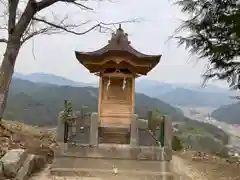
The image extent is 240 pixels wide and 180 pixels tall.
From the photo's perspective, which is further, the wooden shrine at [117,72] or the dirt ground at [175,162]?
the wooden shrine at [117,72]

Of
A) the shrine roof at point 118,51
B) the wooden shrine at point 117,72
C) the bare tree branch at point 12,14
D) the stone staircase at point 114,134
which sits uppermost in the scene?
the bare tree branch at point 12,14

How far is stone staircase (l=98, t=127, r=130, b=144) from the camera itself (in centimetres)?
952

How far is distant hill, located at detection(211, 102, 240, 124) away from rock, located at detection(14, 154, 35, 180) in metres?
11.5

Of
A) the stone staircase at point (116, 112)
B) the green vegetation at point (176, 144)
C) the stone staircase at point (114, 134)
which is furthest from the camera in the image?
the green vegetation at point (176, 144)

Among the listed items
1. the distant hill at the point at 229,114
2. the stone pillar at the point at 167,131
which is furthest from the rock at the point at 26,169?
the distant hill at the point at 229,114

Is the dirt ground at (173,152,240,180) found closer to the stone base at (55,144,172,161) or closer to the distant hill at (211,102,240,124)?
the stone base at (55,144,172,161)

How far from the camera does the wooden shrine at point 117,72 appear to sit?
8.97 m

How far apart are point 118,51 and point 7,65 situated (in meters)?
3.21

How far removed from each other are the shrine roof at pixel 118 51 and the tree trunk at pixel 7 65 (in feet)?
6.41

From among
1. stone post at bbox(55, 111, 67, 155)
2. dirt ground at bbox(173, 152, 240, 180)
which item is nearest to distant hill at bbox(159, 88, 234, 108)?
dirt ground at bbox(173, 152, 240, 180)

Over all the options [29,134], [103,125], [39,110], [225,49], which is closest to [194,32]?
[225,49]

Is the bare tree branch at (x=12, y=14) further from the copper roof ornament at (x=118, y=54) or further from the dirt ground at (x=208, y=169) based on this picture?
the dirt ground at (x=208, y=169)

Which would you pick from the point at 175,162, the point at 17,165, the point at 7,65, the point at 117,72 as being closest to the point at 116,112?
the point at 117,72

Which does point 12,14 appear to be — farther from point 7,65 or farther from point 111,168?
point 111,168
